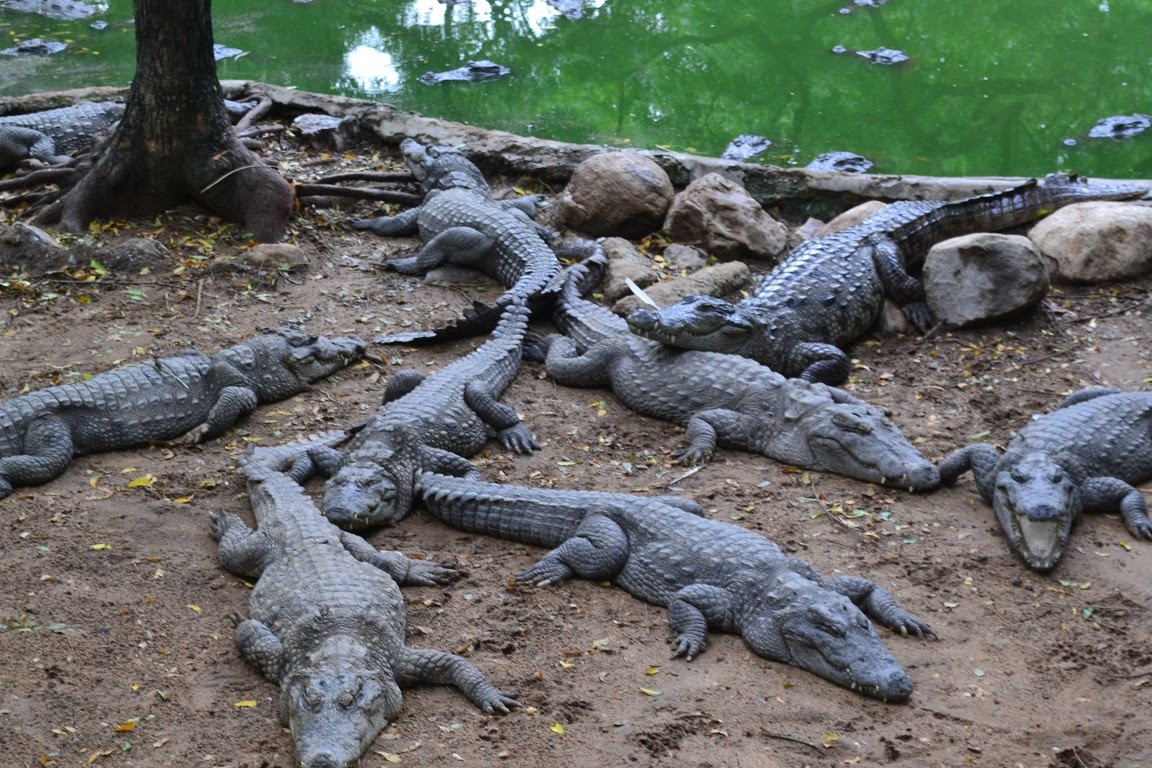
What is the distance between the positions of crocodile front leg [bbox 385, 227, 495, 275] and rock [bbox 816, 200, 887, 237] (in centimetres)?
238

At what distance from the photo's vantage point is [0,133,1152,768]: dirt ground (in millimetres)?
3979

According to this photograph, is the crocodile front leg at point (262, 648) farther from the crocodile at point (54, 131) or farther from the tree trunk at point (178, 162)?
the crocodile at point (54, 131)

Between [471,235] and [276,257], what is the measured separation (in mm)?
1317

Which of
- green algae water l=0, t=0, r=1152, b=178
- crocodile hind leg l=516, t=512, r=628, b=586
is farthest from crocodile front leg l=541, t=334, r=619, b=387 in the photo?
green algae water l=0, t=0, r=1152, b=178

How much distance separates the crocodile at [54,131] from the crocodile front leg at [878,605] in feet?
23.6

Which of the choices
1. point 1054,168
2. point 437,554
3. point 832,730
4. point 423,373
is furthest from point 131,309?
point 1054,168

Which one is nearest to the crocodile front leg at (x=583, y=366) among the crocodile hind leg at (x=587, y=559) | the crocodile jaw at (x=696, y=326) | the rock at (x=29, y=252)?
the crocodile jaw at (x=696, y=326)

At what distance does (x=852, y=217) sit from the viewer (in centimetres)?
835

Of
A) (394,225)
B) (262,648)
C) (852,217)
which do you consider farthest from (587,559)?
(394,225)

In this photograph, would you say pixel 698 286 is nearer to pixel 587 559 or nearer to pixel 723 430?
pixel 723 430

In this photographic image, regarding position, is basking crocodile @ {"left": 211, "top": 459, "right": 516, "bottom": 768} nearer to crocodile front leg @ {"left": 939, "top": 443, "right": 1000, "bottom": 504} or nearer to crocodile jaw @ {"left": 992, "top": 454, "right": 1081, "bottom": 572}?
crocodile jaw @ {"left": 992, "top": 454, "right": 1081, "bottom": 572}

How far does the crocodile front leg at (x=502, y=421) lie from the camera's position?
241 inches

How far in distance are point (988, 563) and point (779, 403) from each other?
1464 mm

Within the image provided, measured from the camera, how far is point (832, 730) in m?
4.04
